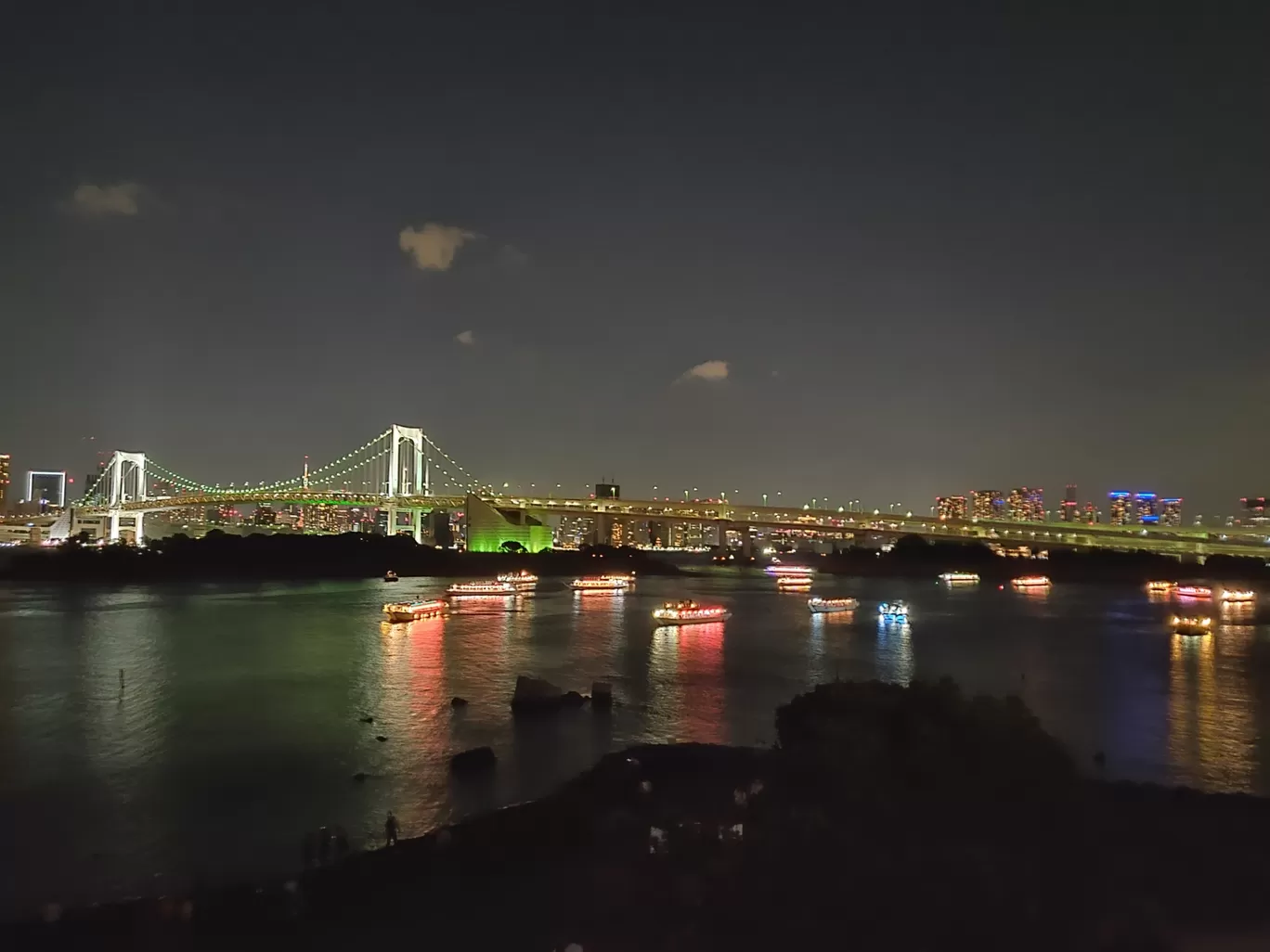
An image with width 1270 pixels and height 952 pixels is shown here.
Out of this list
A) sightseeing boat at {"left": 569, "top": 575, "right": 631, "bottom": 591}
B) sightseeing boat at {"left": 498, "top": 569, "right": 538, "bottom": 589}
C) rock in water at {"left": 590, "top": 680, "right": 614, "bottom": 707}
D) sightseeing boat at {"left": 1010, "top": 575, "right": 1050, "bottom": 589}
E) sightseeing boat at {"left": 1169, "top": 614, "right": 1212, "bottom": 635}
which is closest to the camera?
rock in water at {"left": 590, "top": 680, "right": 614, "bottom": 707}

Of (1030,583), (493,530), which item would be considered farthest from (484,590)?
(1030,583)

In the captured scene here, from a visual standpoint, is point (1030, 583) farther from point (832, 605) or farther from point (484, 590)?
point (484, 590)

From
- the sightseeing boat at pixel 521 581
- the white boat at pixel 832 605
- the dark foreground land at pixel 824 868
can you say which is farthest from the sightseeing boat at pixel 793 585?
the dark foreground land at pixel 824 868

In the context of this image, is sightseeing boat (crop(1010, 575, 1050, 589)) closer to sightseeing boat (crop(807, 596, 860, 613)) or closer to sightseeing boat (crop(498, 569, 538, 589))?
sightseeing boat (crop(807, 596, 860, 613))

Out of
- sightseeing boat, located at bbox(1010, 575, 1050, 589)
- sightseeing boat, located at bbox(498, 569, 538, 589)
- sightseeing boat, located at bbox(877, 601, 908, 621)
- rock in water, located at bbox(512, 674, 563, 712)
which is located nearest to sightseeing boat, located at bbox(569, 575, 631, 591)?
sightseeing boat, located at bbox(498, 569, 538, 589)

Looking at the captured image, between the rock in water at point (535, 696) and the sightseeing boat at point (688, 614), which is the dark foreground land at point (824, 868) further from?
the sightseeing boat at point (688, 614)
